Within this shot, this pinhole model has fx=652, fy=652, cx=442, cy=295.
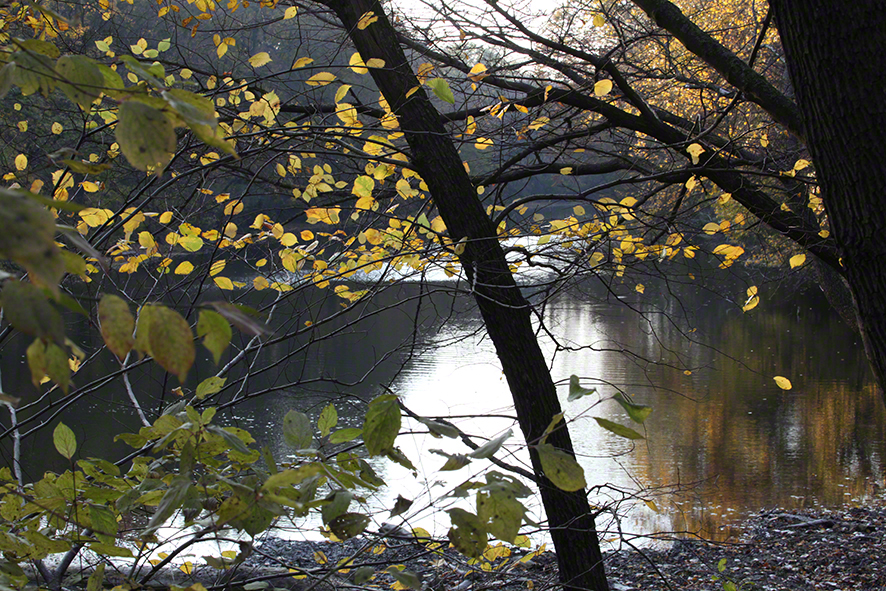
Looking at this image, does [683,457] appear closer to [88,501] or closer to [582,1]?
[582,1]

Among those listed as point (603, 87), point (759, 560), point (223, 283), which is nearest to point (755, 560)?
point (759, 560)

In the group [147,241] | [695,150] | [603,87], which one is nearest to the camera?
[147,241]

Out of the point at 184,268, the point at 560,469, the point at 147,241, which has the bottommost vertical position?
the point at 560,469

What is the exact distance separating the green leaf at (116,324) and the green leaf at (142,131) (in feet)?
0.53

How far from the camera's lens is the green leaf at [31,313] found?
561 millimetres

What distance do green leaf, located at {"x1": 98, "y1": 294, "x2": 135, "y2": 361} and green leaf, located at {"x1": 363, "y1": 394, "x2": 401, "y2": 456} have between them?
0.46m

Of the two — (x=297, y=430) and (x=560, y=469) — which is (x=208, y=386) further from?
(x=560, y=469)

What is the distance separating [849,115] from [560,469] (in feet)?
5.55

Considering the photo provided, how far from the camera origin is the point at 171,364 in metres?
0.71

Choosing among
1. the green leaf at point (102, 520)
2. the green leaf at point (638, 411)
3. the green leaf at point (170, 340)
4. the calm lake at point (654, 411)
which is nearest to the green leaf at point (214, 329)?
the green leaf at point (170, 340)

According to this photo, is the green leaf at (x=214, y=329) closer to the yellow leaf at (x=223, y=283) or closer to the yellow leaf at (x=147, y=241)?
the yellow leaf at (x=223, y=283)

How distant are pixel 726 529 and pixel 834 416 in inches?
183

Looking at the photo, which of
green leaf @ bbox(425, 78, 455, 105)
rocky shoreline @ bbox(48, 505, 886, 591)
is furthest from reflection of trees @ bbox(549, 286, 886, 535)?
green leaf @ bbox(425, 78, 455, 105)

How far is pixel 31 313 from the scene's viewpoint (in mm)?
572
